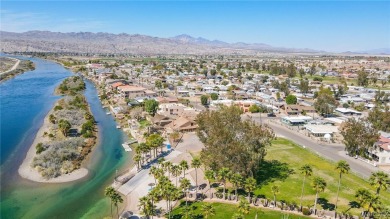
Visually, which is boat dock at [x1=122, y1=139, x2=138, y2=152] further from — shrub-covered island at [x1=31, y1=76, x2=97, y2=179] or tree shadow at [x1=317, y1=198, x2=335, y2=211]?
tree shadow at [x1=317, y1=198, x2=335, y2=211]

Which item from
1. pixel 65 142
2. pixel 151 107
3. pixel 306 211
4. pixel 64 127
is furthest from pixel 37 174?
pixel 306 211

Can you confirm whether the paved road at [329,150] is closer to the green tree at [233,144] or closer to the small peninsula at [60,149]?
the green tree at [233,144]

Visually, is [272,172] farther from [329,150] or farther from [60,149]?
[60,149]

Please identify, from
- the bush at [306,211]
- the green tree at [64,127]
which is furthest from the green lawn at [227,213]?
the green tree at [64,127]

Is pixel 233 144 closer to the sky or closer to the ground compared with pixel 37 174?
closer to the sky

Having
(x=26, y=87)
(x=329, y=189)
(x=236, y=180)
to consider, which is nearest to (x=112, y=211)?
(x=236, y=180)

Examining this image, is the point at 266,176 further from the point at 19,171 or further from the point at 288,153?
the point at 19,171
